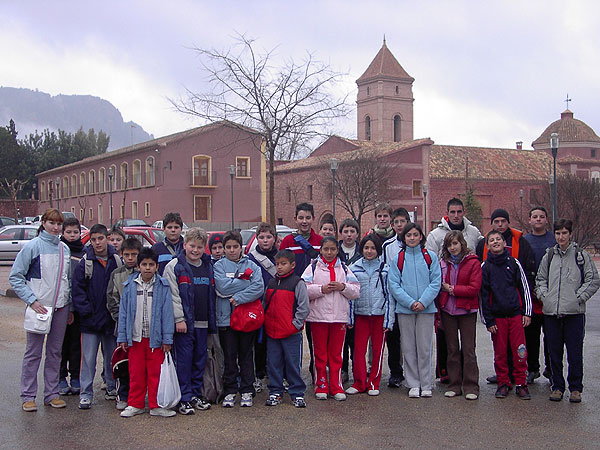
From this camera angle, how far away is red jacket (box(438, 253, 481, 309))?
6586 mm

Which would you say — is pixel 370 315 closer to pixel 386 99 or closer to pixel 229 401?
pixel 229 401

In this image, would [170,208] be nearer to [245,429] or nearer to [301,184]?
[301,184]

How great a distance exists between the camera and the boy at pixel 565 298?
6.44 metres

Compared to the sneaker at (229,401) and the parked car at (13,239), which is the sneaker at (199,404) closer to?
the sneaker at (229,401)

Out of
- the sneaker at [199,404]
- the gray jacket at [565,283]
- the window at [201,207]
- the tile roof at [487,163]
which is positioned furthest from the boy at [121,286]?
the tile roof at [487,163]

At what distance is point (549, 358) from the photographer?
696 centimetres

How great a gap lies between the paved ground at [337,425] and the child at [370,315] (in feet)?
0.78

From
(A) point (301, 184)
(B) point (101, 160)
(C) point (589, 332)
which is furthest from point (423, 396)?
(B) point (101, 160)

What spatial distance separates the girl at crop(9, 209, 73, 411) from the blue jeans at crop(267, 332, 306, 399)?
2.00 meters

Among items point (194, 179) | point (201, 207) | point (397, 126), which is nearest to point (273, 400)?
point (194, 179)

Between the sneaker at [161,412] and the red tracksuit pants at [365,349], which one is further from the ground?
the red tracksuit pants at [365,349]

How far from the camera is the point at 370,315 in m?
6.84

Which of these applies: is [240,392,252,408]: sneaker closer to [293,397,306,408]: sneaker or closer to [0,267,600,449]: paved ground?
[0,267,600,449]: paved ground

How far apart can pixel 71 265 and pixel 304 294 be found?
236 centimetres
